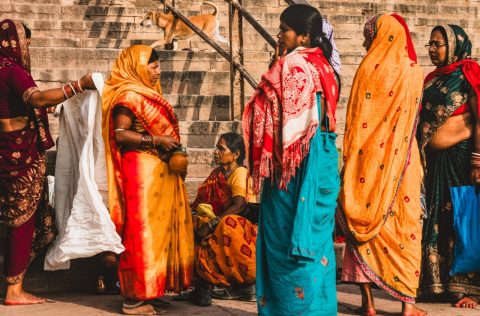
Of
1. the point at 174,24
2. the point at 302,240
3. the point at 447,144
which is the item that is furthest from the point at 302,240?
the point at 174,24

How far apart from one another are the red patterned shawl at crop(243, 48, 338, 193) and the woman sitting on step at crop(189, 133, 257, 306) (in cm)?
122

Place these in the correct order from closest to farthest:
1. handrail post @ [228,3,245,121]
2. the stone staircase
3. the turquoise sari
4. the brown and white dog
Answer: the turquoise sari, the stone staircase, handrail post @ [228,3,245,121], the brown and white dog

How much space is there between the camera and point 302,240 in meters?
5.02

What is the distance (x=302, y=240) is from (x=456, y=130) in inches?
70.5

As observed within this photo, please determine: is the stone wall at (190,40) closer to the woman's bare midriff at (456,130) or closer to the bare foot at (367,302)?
the woman's bare midriff at (456,130)

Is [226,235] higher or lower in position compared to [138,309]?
higher

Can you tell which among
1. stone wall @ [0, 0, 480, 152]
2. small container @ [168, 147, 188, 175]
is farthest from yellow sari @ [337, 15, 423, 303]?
stone wall @ [0, 0, 480, 152]

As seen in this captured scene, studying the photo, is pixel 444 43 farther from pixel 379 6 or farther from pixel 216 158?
pixel 379 6

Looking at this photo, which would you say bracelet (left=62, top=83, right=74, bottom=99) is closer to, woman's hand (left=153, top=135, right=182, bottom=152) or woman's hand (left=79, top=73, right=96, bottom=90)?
woman's hand (left=79, top=73, right=96, bottom=90)

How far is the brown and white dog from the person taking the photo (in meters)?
12.8

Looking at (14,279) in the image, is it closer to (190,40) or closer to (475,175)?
(475,175)

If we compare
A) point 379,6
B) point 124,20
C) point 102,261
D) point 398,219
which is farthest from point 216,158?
point 379,6

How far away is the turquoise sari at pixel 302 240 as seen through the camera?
16.6 feet

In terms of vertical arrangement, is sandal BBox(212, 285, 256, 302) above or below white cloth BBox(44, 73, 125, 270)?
below
